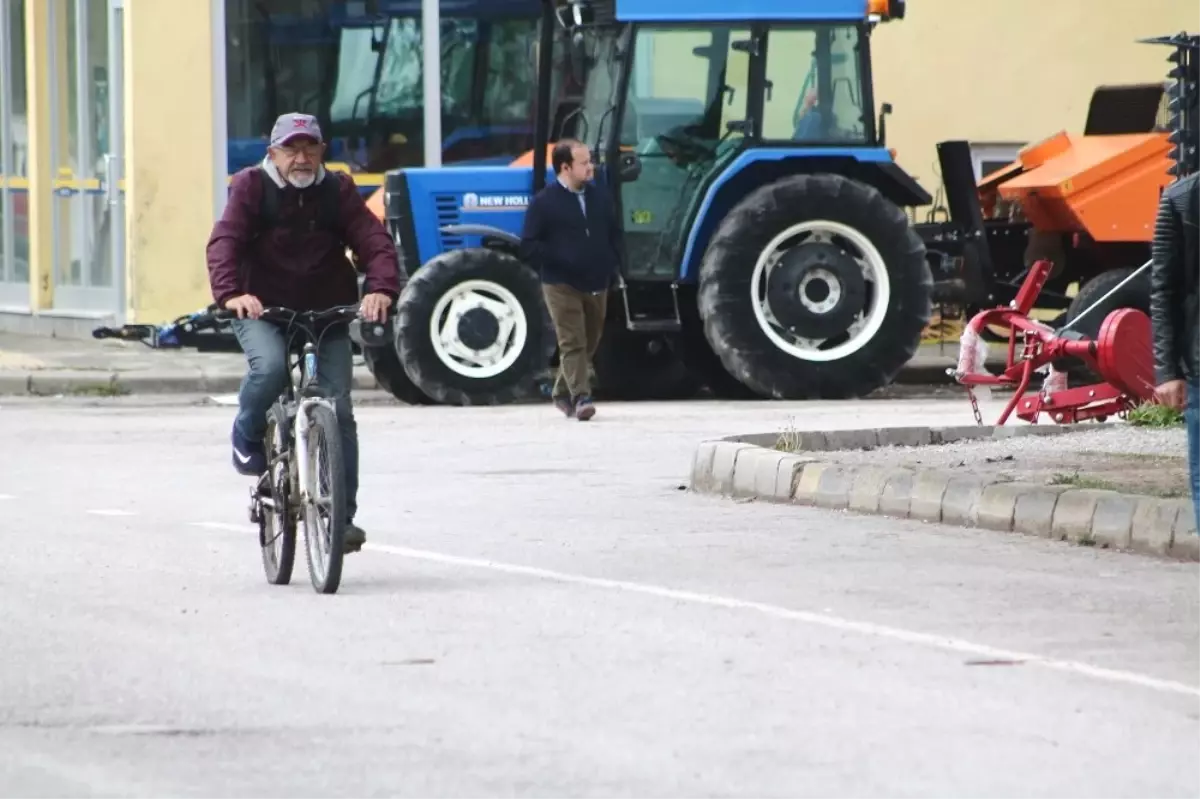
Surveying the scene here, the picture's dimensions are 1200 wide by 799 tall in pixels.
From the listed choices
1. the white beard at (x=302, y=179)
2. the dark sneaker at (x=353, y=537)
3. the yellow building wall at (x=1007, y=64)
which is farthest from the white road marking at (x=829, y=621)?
the yellow building wall at (x=1007, y=64)

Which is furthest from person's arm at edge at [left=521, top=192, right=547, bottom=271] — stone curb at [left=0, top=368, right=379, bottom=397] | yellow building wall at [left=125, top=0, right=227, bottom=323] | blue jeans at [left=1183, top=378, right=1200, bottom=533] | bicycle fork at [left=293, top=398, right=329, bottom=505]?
blue jeans at [left=1183, top=378, right=1200, bottom=533]

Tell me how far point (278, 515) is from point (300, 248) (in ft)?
2.95

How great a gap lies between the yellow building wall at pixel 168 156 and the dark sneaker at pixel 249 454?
13857 millimetres

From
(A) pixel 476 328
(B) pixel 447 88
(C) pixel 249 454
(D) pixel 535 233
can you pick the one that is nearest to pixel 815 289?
(A) pixel 476 328

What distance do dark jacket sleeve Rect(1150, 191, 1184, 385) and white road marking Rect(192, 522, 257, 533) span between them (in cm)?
435

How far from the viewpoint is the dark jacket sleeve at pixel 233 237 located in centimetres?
959

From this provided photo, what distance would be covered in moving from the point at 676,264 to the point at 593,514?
7.57 metres

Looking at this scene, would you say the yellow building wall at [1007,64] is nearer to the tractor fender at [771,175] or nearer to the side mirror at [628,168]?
the tractor fender at [771,175]

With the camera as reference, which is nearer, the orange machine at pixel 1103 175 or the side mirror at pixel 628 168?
the side mirror at pixel 628 168

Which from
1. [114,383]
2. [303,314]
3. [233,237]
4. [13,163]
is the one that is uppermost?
[233,237]

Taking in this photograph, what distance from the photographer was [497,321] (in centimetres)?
1895

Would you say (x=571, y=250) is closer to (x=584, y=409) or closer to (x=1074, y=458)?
(x=584, y=409)

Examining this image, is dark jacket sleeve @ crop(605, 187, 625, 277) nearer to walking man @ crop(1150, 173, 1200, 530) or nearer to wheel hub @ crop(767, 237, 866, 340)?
wheel hub @ crop(767, 237, 866, 340)

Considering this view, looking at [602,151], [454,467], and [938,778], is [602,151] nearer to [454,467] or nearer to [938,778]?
[454,467]
